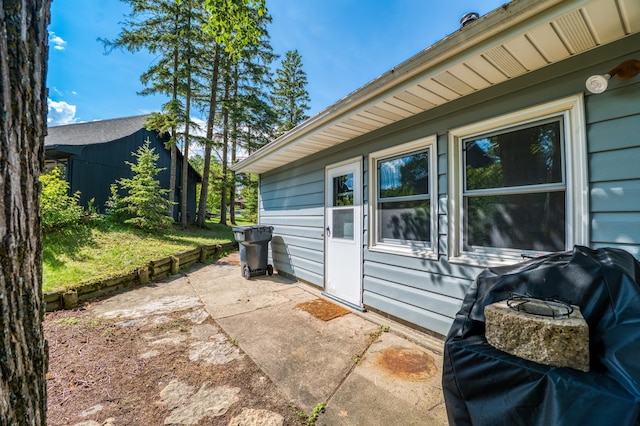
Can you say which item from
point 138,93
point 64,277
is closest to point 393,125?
point 64,277

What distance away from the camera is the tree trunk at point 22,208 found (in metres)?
0.73

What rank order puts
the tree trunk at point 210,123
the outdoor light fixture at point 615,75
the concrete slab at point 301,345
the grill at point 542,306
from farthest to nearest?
the tree trunk at point 210,123
the concrete slab at point 301,345
the outdoor light fixture at point 615,75
the grill at point 542,306

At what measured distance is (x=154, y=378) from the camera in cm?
207

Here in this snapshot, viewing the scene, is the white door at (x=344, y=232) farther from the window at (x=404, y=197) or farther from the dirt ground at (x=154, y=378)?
the dirt ground at (x=154, y=378)

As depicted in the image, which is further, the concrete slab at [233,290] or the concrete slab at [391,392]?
the concrete slab at [233,290]

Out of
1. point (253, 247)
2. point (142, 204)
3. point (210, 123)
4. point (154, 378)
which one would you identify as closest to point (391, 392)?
point (154, 378)

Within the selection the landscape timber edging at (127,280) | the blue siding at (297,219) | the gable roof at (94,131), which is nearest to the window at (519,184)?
the blue siding at (297,219)

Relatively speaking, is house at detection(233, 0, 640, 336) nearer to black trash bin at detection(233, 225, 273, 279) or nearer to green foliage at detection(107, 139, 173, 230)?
black trash bin at detection(233, 225, 273, 279)

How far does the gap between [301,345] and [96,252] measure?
525 centimetres

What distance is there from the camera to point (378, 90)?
235cm

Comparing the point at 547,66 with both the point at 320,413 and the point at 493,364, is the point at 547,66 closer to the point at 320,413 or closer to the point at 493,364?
the point at 493,364

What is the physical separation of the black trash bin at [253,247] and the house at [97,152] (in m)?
6.41

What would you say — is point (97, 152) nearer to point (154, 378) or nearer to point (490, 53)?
point (154, 378)

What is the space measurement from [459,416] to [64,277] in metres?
5.41
